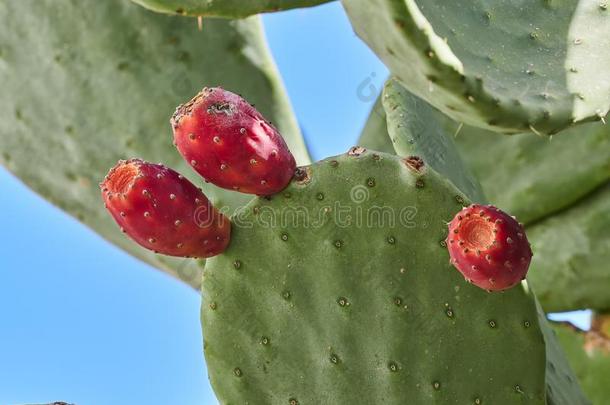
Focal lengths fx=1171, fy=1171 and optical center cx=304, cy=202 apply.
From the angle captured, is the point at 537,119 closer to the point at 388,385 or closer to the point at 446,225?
the point at 446,225

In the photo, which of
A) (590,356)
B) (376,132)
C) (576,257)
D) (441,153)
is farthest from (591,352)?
(441,153)

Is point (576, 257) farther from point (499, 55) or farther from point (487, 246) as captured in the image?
point (487, 246)

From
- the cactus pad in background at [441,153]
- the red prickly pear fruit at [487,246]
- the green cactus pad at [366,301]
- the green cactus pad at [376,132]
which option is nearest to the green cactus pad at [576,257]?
the green cactus pad at [376,132]

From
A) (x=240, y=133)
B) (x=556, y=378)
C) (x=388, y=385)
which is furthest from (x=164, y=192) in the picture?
(x=556, y=378)

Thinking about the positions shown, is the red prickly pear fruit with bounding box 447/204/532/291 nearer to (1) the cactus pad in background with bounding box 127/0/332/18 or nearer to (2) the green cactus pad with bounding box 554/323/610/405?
(1) the cactus pad in background with bounding box 127/0/332/18

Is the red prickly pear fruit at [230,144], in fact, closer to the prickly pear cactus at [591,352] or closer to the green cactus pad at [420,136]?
the green cactus pad at [420,136]

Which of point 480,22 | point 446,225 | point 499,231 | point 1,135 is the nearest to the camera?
point 499,231
